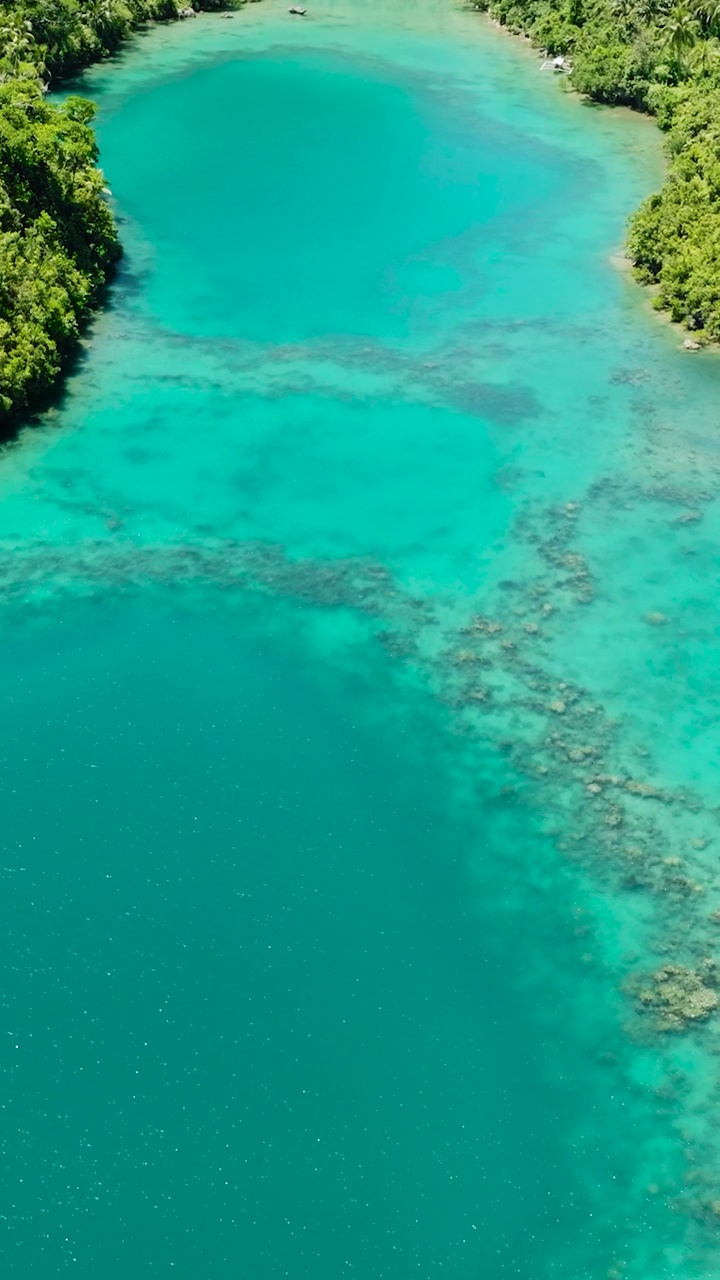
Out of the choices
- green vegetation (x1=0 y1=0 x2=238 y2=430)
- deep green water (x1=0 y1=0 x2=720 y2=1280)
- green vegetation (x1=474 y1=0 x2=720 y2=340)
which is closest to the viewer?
deep green water (x1=0 y1=0 x2=720 y2=1280)

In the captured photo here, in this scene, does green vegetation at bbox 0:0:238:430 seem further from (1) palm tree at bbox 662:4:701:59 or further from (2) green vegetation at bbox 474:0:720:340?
(1) palm tree at bbox 662:4:701:59

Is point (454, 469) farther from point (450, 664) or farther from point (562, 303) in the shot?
point (562, 303)

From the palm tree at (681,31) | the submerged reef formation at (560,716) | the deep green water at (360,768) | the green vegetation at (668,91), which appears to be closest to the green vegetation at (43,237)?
the deep green water at (360,768)

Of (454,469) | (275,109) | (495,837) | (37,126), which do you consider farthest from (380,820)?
(275,109)

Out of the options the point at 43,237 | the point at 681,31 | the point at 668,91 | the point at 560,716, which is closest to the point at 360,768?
the point at 560,716

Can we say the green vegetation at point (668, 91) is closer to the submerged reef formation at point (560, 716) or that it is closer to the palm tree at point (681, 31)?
the palm tree at point (681, 31)

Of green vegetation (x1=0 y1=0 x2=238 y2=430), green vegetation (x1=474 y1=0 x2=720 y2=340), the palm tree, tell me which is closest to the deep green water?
green vegetation (x1=0 y1=0 x2=238 y2=430)
